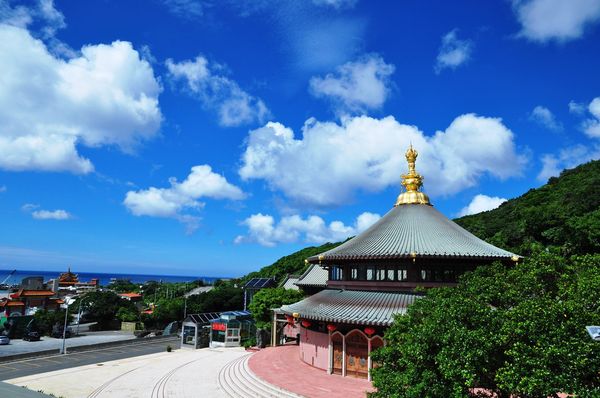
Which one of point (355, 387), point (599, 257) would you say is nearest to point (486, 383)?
point (599, 257)

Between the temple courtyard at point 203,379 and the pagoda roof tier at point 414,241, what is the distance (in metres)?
6.48

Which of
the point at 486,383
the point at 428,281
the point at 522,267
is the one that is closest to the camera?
the point at 486,383

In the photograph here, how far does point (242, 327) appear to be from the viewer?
37250mm

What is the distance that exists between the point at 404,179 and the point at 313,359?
45.1 ft

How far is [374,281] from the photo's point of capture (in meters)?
22.8

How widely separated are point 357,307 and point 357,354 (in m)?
2.48

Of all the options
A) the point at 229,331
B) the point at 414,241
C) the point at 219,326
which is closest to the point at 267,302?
the point at 229,331

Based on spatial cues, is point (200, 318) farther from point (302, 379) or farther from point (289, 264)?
point (289, 264)

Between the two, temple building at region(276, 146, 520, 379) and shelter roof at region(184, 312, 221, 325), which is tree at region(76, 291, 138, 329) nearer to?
shelter roof at region(184, 312, 221, 325)

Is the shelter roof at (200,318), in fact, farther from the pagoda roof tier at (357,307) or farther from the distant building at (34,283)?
the distant building at (34,283)

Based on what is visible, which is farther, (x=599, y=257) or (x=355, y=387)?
(x=355, y=387)

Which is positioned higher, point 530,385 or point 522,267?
point 522,267

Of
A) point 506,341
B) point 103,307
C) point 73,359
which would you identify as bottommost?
point 73,359

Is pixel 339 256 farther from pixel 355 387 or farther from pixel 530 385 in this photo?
pixel 530 385
